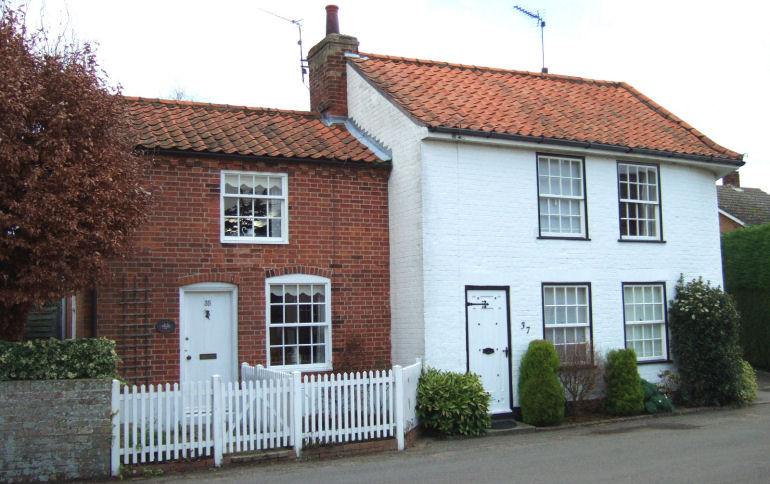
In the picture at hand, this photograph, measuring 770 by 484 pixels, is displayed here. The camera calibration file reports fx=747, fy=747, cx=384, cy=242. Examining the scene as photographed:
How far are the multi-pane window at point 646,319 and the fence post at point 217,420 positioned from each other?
888cm

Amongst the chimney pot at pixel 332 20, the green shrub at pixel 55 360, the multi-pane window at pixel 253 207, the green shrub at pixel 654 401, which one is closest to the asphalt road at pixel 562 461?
the green shrub at pixel 654 401

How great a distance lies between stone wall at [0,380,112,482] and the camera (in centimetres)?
922

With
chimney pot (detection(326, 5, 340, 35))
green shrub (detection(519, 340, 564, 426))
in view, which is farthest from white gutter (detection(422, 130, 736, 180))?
chimney pot (detection(326, 5, 340, 35))

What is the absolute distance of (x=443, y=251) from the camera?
1359cm

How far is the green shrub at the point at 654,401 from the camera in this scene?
14445mm

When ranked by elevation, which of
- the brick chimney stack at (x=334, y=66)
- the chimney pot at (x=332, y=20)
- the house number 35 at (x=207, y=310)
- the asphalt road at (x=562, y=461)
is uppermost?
the chimney pot at (x=332, y=20)

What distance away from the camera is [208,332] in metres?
13.1

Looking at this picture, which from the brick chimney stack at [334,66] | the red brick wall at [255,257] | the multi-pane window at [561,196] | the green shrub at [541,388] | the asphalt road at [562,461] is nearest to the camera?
the asphalt road at [562,461]

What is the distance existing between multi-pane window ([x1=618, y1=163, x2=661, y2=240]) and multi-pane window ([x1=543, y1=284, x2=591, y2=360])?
1.78 meters

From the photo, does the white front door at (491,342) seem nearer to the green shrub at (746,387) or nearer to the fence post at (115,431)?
the green shrub at (746,387)

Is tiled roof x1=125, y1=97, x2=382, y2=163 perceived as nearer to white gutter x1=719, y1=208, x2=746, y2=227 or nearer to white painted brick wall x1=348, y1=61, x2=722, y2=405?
white painted brick wall x1=348, y1=61, x2=722, y2=405

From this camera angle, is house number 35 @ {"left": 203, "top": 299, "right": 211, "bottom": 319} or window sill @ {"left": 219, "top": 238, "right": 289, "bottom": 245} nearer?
house number 35 @ {"left": 203, "top": 299, "right": 211, "bottom": 319}

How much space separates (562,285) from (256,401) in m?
7.00

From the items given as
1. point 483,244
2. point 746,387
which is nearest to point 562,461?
point 483,244
